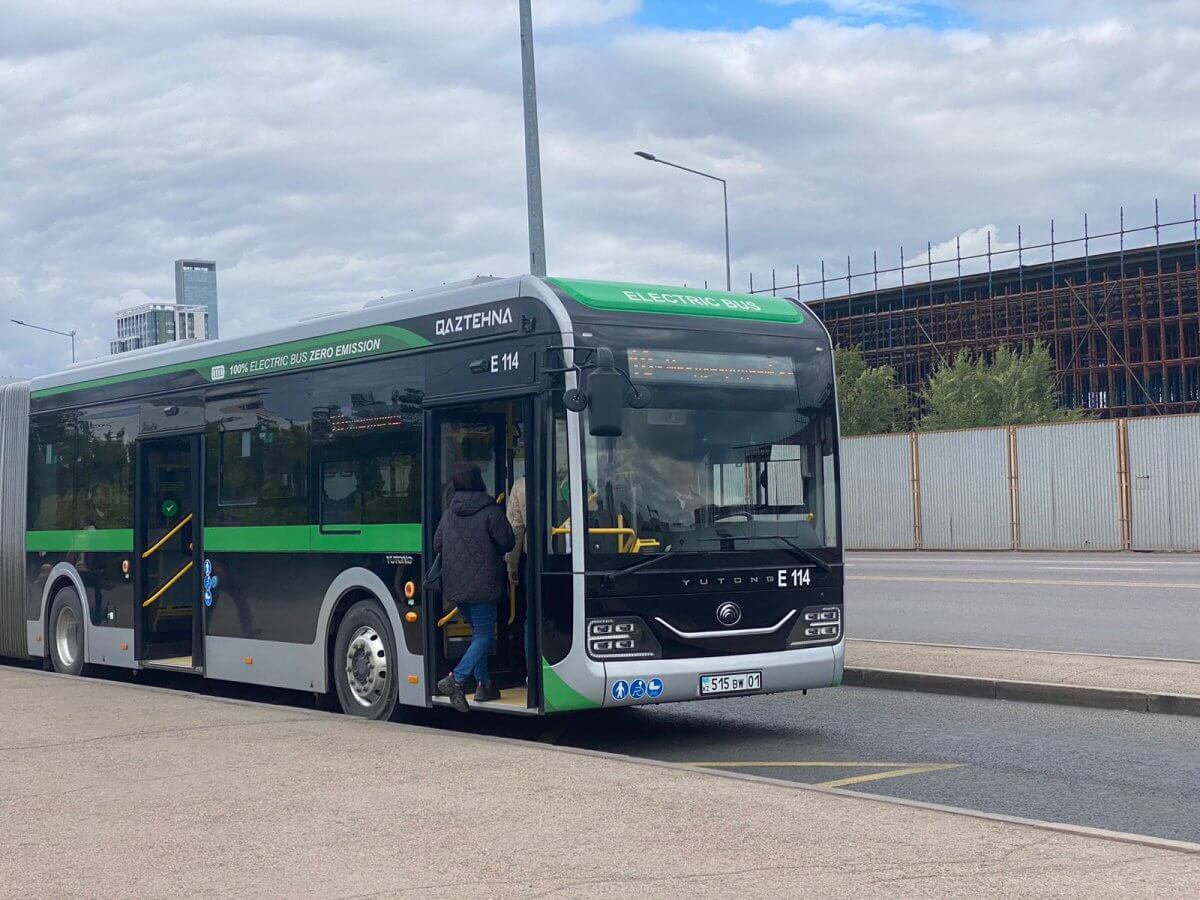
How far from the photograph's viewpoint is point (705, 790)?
7.67 metres

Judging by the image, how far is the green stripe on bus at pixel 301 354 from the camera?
442 inches

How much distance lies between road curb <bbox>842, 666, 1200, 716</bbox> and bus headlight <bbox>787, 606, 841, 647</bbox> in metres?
2.00

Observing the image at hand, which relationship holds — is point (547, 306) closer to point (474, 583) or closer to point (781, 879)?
point (474, 583)

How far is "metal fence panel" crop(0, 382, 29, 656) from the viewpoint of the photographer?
1656cm

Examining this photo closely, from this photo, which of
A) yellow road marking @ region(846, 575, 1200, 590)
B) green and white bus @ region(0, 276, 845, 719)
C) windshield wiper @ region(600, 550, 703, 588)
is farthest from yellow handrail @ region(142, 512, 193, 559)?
yellow road marking @ region(846, 575, 1200, 590)

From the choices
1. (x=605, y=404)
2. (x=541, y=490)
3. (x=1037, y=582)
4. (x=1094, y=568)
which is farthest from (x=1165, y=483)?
(x=605, y=404)

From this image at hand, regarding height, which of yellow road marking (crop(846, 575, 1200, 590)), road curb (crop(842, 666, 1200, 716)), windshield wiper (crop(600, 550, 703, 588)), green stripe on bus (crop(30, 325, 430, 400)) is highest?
green stripe on bus (crop(30, 325, 430, 400))

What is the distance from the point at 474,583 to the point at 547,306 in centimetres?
182

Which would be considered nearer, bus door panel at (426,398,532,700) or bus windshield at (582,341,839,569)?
bus windshield at (582,341,839,569)

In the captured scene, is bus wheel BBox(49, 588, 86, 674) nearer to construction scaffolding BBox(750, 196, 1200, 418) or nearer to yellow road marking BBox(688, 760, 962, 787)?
yellow road marking BBox(688, 760, 962, 787)

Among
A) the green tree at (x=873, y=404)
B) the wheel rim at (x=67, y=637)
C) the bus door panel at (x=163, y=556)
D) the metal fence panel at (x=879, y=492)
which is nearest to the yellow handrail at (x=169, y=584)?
the bus door panel at (x=163, y=556)

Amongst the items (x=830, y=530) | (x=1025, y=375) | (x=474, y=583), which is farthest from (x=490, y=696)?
(x=1025, y=375)

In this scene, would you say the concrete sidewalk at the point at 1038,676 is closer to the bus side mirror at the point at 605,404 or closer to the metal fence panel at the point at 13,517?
the bus side mirror at the point at 605,404

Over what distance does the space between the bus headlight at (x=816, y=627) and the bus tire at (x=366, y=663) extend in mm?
2761
